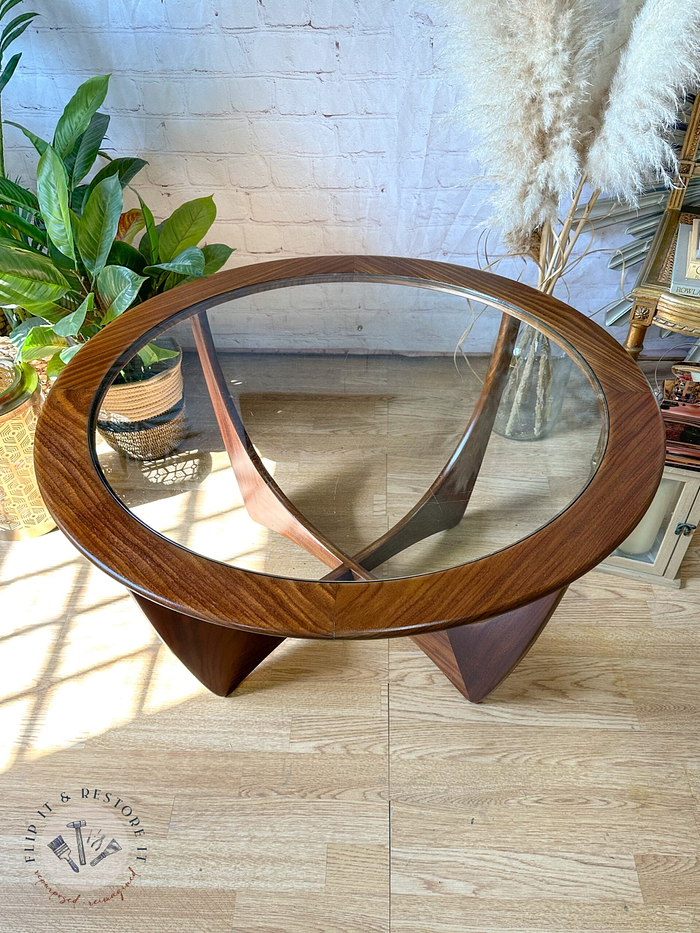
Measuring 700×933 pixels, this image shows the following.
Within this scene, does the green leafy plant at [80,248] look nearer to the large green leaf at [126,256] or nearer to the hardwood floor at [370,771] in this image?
the large green leaf at [126,256]

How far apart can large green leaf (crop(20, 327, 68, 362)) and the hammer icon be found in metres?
0.73

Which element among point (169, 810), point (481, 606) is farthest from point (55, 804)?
point (481, 606)

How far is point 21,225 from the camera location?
4.04ft

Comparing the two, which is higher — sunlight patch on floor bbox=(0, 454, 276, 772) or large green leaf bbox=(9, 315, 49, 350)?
large green leaf bbox=(9, 315, 49, 350)

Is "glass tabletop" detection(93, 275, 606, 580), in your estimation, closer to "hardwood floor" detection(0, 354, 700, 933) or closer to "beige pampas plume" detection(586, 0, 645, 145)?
"hardwood floor" detection(0, 354, 700, 933)

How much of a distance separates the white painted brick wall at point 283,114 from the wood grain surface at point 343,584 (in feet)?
2.40

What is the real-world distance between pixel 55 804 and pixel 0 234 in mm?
958

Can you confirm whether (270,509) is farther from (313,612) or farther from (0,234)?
(0,234)

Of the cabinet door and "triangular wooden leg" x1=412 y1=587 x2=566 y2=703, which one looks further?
the cabinet door

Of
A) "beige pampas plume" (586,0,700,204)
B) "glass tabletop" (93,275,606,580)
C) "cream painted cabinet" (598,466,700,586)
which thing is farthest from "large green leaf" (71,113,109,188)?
"cream painted cabinet" (598,466,700,586)

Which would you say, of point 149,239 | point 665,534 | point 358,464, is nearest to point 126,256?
point 149,239

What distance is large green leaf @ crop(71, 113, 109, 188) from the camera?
125 cm

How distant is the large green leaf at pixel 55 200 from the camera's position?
1.12 metres

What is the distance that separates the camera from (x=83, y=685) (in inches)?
44.0
